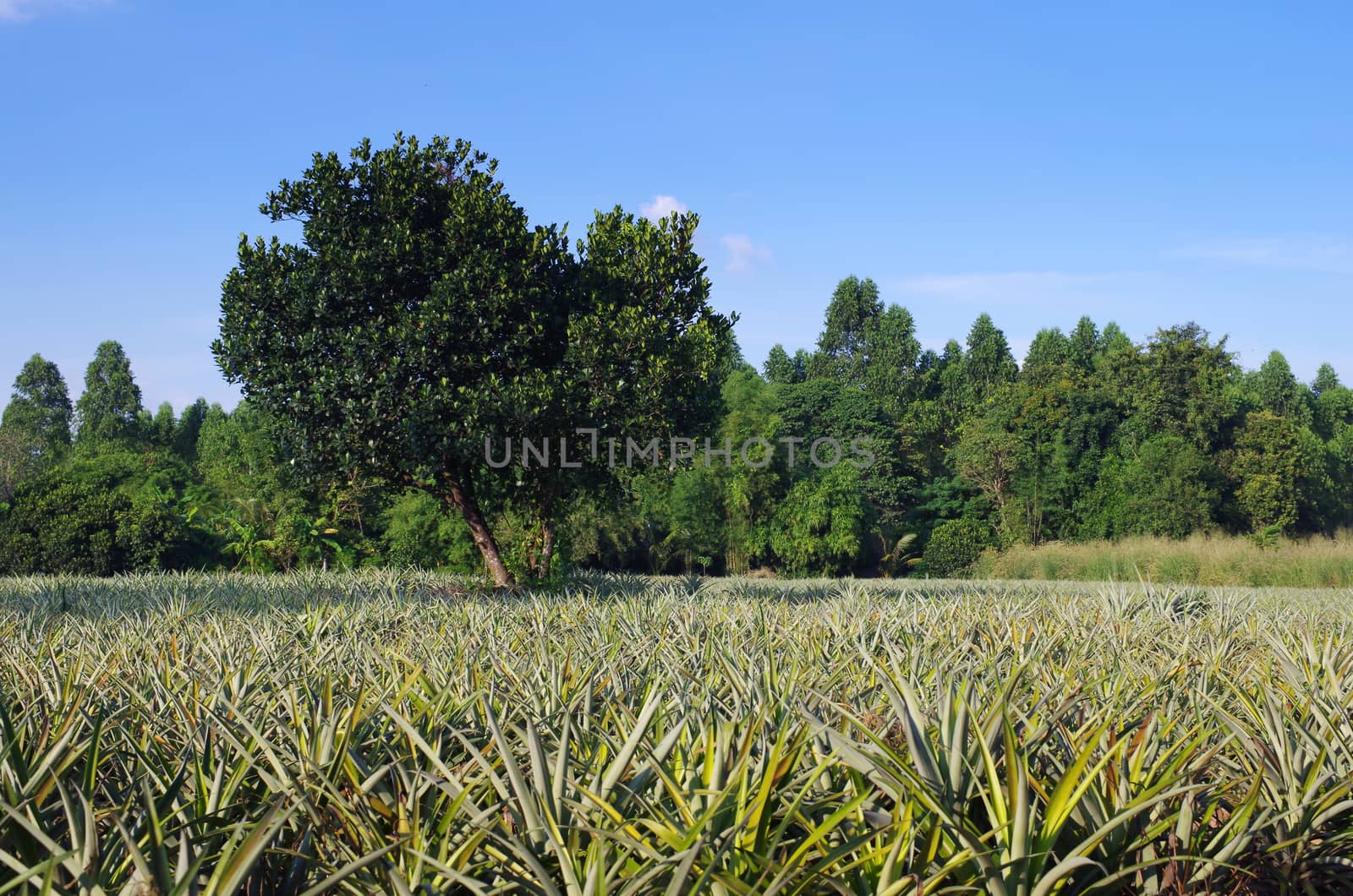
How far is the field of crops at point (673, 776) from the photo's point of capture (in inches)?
71.9

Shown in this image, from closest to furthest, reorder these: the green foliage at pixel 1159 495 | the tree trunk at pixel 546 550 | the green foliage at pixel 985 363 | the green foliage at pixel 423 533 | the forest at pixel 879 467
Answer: the tree trunk at pixel 546 550, the green foliage at pixel 423 533, the forest at pixel 879 467, the green foliage at pixel 1159 495, the green foliage at pixel 985 363

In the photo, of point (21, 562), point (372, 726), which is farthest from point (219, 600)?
point (21, 562)

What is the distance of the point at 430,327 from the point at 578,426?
171 centimetres

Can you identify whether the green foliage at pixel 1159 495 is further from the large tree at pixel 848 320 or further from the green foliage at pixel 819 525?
the large tree at pixel 848 320

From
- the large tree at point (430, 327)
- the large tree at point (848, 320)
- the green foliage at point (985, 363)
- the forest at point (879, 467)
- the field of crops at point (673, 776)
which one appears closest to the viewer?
the field of crops at point (673, 776)

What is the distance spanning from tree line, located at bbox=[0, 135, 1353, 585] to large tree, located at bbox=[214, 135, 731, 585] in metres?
0.03

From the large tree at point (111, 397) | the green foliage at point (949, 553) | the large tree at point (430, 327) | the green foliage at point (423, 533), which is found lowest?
the green foliage at point (949, 553)

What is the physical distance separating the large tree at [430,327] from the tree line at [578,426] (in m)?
0.03

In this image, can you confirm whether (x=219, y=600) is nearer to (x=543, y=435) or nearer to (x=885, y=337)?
(x=543, y=435)

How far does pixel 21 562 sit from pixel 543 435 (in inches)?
434

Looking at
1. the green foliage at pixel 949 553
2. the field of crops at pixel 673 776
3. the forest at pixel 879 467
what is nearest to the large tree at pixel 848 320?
the forest at pixel 879 467

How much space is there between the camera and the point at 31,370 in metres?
39.8

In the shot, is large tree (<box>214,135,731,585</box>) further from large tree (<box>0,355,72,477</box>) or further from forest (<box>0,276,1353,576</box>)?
large tree (<box>0,355,72,477</box>)

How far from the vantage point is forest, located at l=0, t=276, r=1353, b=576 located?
2298cm
